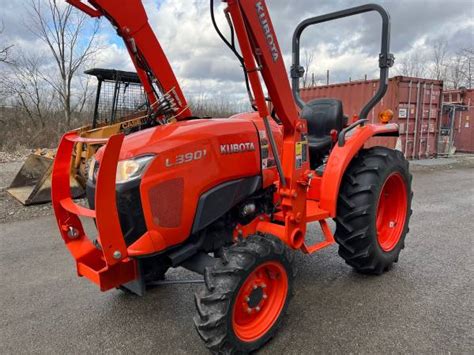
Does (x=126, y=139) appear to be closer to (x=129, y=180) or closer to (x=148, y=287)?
(x=129, y=180)

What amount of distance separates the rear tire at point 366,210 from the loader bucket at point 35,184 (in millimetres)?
4528

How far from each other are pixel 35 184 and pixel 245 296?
5951mm

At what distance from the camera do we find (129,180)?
2176mm

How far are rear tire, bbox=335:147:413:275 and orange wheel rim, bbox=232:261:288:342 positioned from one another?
874 mm

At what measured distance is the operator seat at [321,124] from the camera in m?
3.55

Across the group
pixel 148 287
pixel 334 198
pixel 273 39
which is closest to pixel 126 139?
pixel 273 39

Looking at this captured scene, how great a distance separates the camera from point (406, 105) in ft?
35.4

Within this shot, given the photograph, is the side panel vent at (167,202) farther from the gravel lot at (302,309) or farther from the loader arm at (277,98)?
the gravel lot at (302,309)

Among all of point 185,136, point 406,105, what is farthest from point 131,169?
point 406,105

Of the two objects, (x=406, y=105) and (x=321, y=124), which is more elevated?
(x=321, y=124)

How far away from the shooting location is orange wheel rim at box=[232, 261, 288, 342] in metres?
2.33

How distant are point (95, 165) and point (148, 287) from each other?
3.78 feet

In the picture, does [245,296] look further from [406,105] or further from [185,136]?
[406,105]

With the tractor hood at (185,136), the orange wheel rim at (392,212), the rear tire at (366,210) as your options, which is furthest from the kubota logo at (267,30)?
the orange wheel rim at (392,212)
